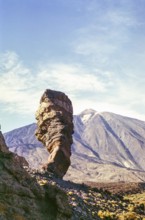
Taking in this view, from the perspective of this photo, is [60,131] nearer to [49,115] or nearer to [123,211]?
[49,115]

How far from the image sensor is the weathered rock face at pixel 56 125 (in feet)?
121

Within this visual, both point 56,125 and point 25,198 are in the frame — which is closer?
point 25,198

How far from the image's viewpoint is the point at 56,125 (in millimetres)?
38188

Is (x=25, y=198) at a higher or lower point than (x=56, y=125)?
lower

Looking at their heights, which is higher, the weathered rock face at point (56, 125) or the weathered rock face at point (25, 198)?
the weathered rock face at point (56, 125)

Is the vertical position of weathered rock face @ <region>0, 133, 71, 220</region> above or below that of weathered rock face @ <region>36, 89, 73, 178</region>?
below

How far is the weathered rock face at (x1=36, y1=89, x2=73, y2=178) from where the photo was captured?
3688cm

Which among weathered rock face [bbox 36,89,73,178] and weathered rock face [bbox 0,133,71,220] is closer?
weathered rock face [bbox 0,133,71,220]

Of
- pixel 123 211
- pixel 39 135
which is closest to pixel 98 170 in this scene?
pixel 39 135

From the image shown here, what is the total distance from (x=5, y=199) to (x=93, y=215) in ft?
46.2

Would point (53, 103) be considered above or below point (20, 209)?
above

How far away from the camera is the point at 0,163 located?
376 inches

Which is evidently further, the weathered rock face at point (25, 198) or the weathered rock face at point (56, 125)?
the weathered rock face at point (56, 125)

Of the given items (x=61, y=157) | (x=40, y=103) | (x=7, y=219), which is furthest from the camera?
(x=40, y=103)
